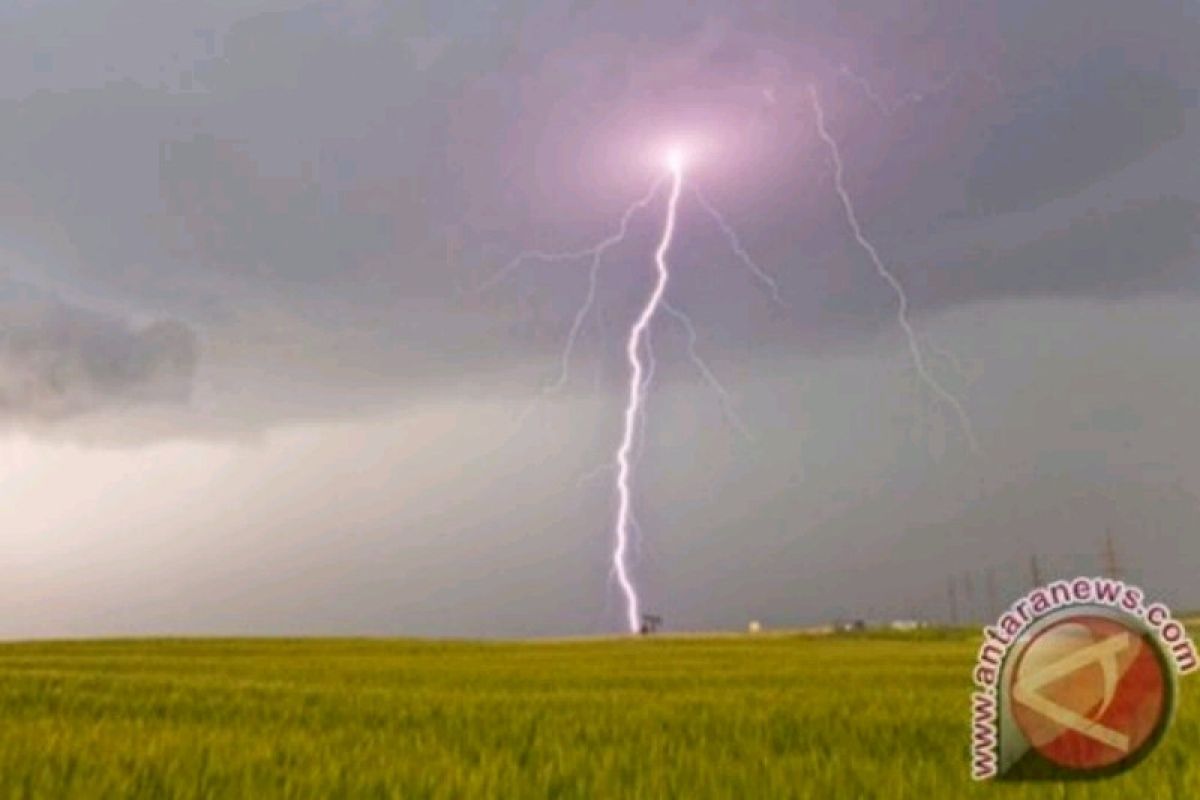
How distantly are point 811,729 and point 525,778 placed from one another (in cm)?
274

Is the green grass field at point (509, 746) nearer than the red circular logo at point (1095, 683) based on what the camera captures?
No

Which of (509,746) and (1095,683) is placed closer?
(1095,683)

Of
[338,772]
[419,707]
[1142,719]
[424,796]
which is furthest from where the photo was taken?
[419,707]

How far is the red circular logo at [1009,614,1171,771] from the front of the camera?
13.7ft

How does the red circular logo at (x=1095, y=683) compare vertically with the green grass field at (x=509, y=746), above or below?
above

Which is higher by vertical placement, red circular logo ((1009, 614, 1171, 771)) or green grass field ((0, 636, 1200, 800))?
red circular logo ((1009, 614, 1171, 771))

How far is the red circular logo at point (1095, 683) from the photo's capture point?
13.7 ft

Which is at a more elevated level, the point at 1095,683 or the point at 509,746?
the point at 1095,683

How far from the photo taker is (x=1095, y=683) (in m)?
4.20

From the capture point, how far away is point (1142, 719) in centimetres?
424

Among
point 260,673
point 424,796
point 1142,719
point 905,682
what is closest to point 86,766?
point 424,796

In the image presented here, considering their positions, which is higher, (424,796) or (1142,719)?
(1142,719)

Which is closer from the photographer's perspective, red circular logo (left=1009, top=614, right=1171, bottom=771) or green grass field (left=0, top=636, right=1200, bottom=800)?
red circular logo (left=1009, top=614, right=1171, bottom=771)

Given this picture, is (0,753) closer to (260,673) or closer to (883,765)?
(883,765)
